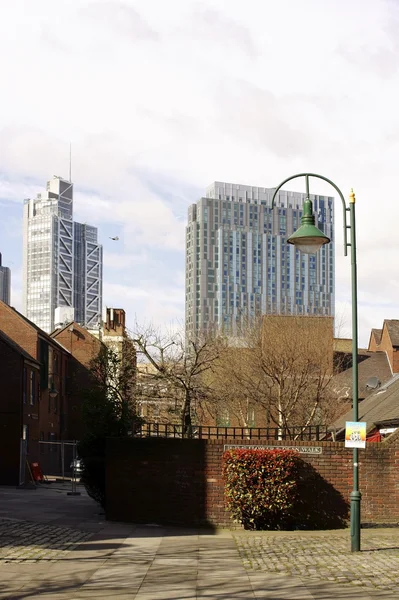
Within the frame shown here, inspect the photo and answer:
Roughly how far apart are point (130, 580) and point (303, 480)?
8.91 m

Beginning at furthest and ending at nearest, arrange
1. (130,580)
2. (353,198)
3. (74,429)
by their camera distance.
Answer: (74,429), (353,198), (130,580)

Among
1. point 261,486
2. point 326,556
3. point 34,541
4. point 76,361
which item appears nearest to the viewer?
point 326,556

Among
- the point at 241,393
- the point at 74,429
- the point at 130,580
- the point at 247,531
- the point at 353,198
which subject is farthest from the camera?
the point at 74,429

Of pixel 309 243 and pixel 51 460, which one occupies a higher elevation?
pixel 309 243

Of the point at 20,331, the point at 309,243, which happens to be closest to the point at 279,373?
the point at 20,331

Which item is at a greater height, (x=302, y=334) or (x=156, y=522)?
(x=302, y=334)

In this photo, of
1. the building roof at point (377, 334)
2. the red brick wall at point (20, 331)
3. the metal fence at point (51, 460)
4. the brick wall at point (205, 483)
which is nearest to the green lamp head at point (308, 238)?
the brick wall at point (205, 483)

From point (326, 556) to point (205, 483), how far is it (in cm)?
626

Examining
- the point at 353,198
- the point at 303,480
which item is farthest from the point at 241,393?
the point at 353,198

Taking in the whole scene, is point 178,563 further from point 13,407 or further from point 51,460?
point 51,460

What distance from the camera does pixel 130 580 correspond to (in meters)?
12.2

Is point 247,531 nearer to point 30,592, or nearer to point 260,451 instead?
point 260,451

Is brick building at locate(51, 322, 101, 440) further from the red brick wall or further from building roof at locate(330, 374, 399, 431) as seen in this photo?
building roof at locate(330, 374, 399, 431)

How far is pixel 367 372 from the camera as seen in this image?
60625 millimetres
